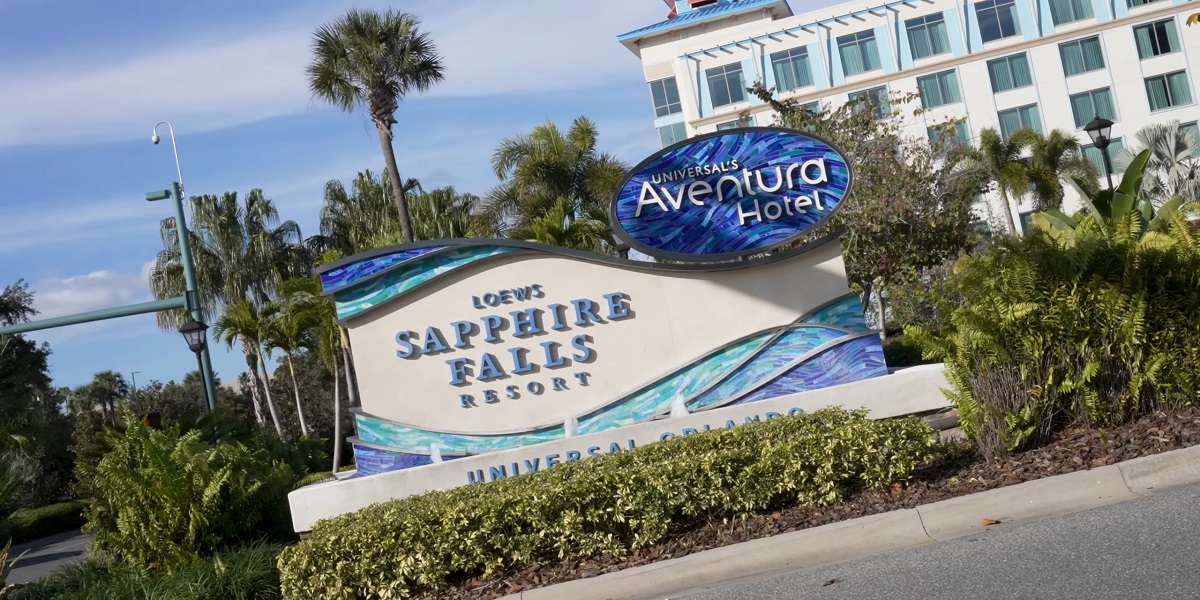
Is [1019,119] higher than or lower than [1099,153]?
higher

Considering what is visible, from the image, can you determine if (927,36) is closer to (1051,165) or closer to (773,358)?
(1051,165)

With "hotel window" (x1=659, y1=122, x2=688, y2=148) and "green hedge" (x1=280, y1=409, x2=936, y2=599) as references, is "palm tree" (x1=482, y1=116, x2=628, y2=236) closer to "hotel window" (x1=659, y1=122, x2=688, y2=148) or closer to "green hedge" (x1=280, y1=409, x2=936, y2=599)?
"hotel window" (x1=659, y1=122, x2=688, y2=148)

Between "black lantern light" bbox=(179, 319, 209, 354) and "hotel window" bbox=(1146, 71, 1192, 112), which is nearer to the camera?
"black lantern light" bbox=(179, 319, 209, 354)

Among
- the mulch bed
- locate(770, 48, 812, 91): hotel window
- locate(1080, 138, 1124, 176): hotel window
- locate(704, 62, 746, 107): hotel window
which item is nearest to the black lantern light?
the mulch bed

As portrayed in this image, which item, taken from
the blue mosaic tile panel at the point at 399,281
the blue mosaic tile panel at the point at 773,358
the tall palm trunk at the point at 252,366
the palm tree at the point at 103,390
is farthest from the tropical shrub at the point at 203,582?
the palm tree at the point at 103,390

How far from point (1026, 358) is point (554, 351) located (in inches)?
217

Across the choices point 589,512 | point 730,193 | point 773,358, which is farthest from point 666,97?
point 589,512

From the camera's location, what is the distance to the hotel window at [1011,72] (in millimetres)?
43062

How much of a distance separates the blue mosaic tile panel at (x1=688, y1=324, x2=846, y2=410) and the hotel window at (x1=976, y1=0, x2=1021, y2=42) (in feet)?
117

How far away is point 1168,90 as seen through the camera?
42.1 meters

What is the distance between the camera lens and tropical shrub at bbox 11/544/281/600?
25.7 feet

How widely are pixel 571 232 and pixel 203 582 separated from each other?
16.6m

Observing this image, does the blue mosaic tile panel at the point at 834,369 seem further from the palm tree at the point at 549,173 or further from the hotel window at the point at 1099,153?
the hotel window at the point at 1099,153

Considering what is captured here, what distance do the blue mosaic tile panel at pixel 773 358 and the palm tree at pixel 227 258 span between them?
3216cm
